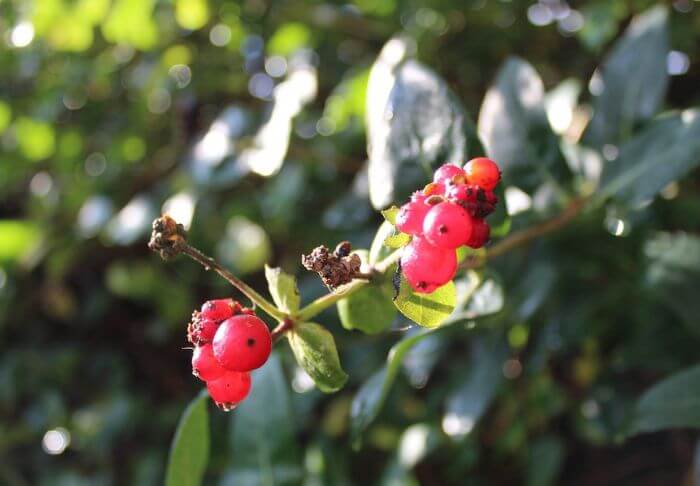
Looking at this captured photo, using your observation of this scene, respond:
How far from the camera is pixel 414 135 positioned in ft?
2.95

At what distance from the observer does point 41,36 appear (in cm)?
188

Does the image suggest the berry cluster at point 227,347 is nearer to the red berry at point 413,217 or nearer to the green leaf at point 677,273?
the red berry at point 413,217

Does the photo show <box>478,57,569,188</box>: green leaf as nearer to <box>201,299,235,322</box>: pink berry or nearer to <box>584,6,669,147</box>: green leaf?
<box>584,6,669,147</box>: green leaf

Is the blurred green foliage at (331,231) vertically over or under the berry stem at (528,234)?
under

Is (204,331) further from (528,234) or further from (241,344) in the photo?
(528,234)

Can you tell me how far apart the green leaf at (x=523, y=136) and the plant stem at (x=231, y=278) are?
497mm

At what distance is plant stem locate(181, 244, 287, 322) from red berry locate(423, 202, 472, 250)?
0.56ft

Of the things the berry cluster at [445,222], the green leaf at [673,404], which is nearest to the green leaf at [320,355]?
the berry cluster at [445,222]

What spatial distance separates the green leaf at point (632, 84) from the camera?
1136 millimetres

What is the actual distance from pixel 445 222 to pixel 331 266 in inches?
4.1

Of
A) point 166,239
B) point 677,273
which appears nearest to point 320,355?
point 166,239

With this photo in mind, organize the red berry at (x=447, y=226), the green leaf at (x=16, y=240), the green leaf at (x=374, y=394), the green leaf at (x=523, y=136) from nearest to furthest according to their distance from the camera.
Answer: the red berry at (x=447, y=226)
the green leaf at (x=374, y=394)
the green leaf at (x=523, y=136)
the green leaf at (x=16, y=240)

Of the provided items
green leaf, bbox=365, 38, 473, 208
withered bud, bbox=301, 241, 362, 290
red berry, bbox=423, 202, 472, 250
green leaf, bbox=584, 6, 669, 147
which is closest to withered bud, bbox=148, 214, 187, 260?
withered bud, bbox=301, 241, 362, 290

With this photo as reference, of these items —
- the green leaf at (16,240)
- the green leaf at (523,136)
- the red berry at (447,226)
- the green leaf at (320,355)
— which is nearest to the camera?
the red berry at (447,226)
